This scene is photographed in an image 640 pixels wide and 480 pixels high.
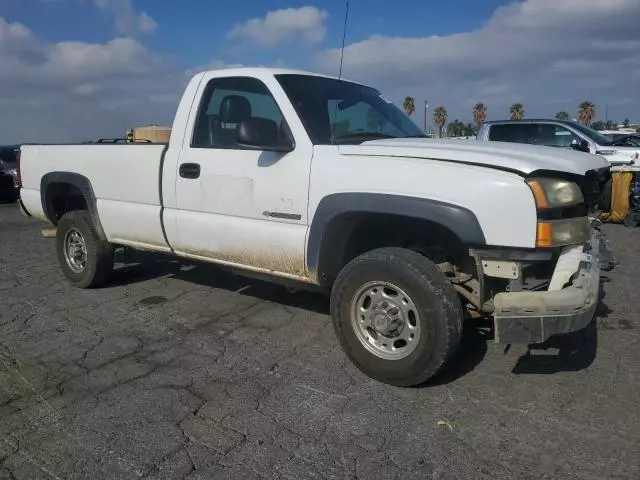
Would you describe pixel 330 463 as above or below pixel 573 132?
below

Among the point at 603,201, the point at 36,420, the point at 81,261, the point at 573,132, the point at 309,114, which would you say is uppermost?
the point at 573,132

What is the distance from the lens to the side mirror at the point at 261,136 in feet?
12.3

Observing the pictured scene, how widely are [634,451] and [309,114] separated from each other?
110 inches

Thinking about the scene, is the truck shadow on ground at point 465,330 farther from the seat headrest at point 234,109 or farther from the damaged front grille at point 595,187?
the seat headrest at point 234,109

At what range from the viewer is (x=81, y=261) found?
588cm

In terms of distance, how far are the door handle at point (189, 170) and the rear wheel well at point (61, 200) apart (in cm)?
176

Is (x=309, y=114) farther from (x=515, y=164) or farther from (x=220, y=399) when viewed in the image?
(x=220, y=399)

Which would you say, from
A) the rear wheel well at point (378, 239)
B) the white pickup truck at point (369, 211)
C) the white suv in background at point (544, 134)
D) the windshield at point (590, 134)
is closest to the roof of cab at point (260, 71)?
the white pickup truck at point (369, 211)

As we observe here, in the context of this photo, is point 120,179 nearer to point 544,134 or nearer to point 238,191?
point 238,191

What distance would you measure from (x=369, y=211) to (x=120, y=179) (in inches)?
104

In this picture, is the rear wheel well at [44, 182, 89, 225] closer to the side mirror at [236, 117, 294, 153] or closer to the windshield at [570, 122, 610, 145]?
the side mirror at [236, 117, 294, 153]

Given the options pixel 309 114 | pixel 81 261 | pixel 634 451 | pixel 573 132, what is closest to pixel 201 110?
pixel 309 114

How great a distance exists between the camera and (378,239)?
4000 millimetres

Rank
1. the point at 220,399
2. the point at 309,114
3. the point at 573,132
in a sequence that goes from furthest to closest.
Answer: the point at 573,132 → the point at 309,114 → the point at 220,399
